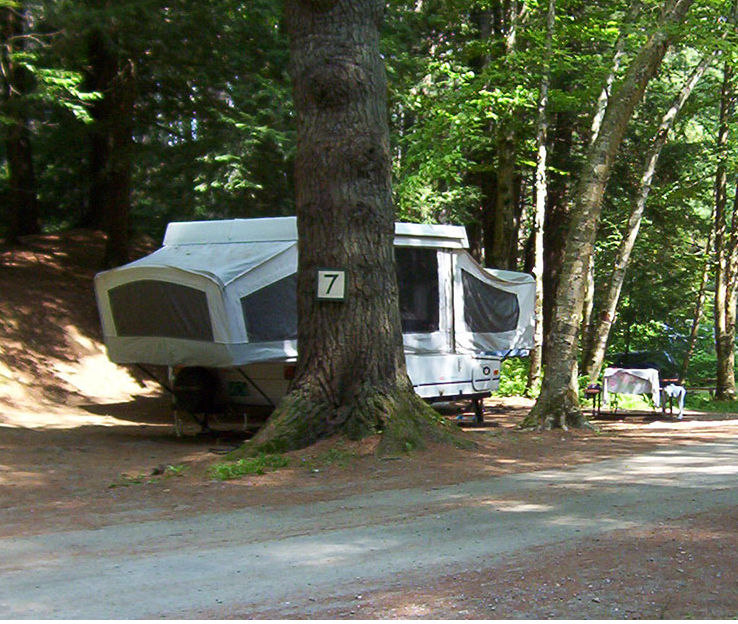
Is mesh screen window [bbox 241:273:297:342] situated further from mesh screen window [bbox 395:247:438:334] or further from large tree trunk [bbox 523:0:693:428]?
large tree trunk [bbox 523:0:693:428]

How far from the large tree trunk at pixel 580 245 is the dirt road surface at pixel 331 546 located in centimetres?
416

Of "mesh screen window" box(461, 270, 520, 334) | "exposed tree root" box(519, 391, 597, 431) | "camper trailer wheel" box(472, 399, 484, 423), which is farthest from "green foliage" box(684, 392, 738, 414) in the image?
"exposed tree root" box(519, 391, 597, 431)

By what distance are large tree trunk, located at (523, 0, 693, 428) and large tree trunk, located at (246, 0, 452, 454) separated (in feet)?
10.2

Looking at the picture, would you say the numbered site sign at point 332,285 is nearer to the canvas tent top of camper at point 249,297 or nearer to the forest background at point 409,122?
the canvas tent top of camper at point 249,297

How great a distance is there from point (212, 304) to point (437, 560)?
6.94 m

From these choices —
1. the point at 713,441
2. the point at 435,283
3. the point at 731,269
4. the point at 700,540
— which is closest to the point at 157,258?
the point at 435,283

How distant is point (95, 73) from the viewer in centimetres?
2117

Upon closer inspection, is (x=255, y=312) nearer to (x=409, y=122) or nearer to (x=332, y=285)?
(x=332, y=285)

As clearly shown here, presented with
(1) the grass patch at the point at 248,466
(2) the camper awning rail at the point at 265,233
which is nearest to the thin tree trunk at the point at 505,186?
(2) the camper awning rail at the point at 265,233

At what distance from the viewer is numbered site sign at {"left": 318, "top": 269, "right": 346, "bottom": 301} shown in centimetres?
1062

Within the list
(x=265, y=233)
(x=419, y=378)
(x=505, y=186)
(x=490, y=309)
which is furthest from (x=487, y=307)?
(x=505, y=186)

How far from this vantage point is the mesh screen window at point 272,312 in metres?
12.3

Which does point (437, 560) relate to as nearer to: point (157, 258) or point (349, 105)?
point (349, 105)

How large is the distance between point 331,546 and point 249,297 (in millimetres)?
6369
